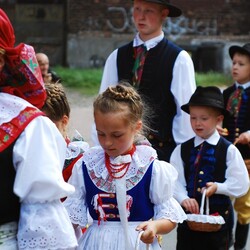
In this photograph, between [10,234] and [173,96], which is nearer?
[10,234]

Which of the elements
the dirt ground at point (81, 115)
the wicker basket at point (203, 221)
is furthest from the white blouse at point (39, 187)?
the dirt ground at point (81, 115)

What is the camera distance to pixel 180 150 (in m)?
5.09

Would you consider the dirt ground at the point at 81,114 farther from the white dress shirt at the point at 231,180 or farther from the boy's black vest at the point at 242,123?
the white dress shirt at the point at 231,180

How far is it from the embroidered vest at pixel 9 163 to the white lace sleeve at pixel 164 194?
35.0 inches

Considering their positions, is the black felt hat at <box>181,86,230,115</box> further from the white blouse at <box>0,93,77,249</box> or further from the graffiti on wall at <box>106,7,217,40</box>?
the graffiti on wall at <box>106,7,217,40</box>

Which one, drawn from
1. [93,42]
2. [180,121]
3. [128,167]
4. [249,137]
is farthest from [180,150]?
[93,42]

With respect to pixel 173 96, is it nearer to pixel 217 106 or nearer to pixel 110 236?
pixel 217 106

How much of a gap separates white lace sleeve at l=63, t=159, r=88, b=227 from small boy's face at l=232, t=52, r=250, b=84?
2.99 metres

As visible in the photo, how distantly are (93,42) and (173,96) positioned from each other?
1704cm

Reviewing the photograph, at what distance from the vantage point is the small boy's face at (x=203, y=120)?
501cm

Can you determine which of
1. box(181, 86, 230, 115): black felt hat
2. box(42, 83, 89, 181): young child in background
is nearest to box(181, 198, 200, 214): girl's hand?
box(181, 86, 230, 115): black felt hat

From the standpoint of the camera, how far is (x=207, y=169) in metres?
4.99

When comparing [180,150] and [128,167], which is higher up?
[128,167]

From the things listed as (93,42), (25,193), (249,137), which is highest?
(25,193)
